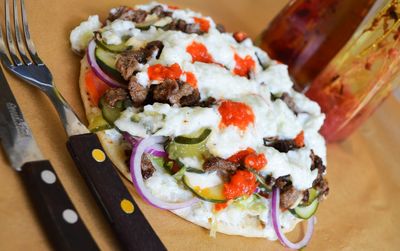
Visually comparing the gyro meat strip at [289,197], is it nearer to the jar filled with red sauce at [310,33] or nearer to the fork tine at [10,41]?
the jar filled with red sauce at [310,33]

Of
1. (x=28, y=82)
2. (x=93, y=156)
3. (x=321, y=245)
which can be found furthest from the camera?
(x=321, y=245)

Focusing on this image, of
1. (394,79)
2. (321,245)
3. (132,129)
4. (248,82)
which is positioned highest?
(394,79)

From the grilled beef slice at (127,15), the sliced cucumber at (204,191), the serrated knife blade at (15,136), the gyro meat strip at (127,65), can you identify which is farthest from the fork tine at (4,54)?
the sliced cucumber at (204,191)

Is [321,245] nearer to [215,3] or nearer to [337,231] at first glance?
[337,231]

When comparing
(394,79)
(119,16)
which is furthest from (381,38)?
(119,16)

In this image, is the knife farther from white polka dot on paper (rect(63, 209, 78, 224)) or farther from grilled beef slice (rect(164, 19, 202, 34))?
grilled beef slice (rect(164, 19, 202, 34))

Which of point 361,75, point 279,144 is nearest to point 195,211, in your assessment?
point 279,144

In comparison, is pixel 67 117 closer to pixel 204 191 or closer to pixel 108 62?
pixel 108 62
